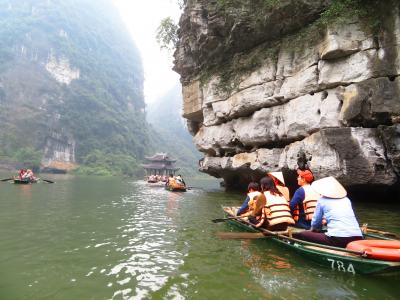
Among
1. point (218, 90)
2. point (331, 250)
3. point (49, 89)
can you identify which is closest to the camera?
point (331, 250)

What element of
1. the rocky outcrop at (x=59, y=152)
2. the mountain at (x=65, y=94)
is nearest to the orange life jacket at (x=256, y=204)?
the mountain at (x=65, y=94)

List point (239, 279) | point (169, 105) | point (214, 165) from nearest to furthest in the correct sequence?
point (239, 279), point (214, 165), point (169, 105)

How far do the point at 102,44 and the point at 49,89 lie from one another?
42.2 meters

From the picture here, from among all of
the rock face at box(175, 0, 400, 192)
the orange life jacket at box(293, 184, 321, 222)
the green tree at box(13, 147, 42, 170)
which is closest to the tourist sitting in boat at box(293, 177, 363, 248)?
the orange life jacket at box(293, 184, 321, 222)

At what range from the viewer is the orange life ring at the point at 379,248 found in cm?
477

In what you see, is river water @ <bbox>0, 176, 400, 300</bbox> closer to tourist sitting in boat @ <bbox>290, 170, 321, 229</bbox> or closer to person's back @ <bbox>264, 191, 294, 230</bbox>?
person's back @ <bbox>264, 191, 294, 230</bbox>

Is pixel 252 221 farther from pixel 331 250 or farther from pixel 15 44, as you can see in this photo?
pixel 15 44

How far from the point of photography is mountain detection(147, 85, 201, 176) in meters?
104

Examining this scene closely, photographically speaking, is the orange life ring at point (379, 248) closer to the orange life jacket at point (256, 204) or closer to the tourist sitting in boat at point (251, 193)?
the orange life jacket at point (256, 204)

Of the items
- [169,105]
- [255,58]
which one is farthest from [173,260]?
[169,105]

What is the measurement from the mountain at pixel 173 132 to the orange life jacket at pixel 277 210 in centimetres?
7932

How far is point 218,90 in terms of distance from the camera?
67.7 feet

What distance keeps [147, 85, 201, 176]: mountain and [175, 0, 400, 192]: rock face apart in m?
66.4

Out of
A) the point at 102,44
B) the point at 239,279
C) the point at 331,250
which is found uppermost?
the point at 102,44
